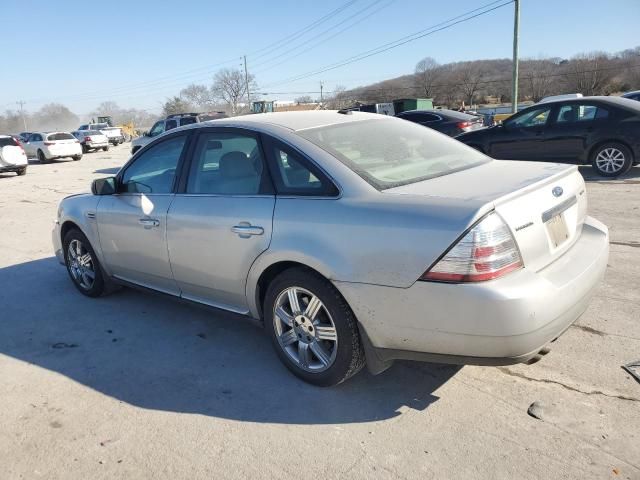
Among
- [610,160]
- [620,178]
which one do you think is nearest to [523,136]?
[610,160]

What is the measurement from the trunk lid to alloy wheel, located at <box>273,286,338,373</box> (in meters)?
0.81

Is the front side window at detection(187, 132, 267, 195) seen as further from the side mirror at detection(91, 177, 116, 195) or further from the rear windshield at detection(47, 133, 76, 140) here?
the rear windshield at detection(47, 133, 76, 140)

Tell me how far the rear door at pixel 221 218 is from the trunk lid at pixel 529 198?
92 centimetres

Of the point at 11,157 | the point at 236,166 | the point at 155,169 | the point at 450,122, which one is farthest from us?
the point at 11,157

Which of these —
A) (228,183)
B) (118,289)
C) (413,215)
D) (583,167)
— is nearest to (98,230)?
(118,289)

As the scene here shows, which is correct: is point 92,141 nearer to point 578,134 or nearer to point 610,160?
point 578,134

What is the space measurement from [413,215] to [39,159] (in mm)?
28623

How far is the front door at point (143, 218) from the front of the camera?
13.1ft

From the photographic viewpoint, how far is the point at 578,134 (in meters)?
9.84

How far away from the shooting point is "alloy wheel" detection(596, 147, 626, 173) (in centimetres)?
964

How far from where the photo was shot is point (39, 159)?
2673cm

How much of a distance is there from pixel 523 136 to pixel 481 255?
9080 millimetres

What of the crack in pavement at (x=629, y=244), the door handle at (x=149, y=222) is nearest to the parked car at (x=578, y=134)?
the crack in pavement at (x=629, y=244)

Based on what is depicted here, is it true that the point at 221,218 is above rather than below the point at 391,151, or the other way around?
below
